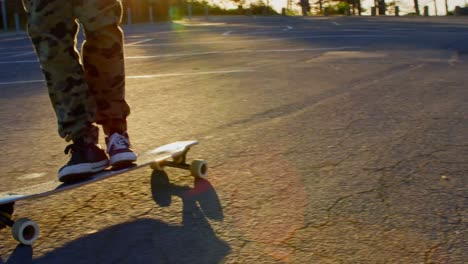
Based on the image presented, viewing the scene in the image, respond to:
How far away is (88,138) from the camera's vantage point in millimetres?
2990

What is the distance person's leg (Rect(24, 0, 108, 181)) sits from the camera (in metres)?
2.89

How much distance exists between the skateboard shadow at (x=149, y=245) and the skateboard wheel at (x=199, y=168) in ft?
1.27

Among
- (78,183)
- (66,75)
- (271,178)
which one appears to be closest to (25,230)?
(78,183)

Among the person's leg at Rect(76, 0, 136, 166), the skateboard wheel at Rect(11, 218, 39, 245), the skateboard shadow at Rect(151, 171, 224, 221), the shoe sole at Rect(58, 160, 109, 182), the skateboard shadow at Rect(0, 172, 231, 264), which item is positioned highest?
the person's leg at Rect(76, 0, 136, 166)

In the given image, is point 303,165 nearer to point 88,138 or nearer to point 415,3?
point 88,138

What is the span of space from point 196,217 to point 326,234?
530 millimetres

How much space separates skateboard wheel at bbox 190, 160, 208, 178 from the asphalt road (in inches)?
2.4

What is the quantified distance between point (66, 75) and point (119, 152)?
0.39m

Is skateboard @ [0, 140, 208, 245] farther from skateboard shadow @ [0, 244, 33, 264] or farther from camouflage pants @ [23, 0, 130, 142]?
camouflage pants @ [23, 0, 130, 142]

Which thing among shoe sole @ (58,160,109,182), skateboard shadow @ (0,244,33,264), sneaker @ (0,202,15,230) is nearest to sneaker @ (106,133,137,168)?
shoe sole @ (58,160,109,182)

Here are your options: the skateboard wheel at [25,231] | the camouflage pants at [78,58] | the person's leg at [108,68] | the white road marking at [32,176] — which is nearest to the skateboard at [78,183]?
the skateboard wheel at [25,231]

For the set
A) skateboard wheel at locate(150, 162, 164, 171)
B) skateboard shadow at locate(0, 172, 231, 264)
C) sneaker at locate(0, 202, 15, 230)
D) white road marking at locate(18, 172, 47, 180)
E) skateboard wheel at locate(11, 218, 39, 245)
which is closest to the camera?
skateboard shadow at locate(0, 172, 231, 264)

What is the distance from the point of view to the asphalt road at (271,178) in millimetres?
2438

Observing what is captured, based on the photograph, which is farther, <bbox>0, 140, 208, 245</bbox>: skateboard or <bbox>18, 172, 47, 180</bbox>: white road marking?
<bbox>18, 172, 47, 180</bbox>: white road marking
